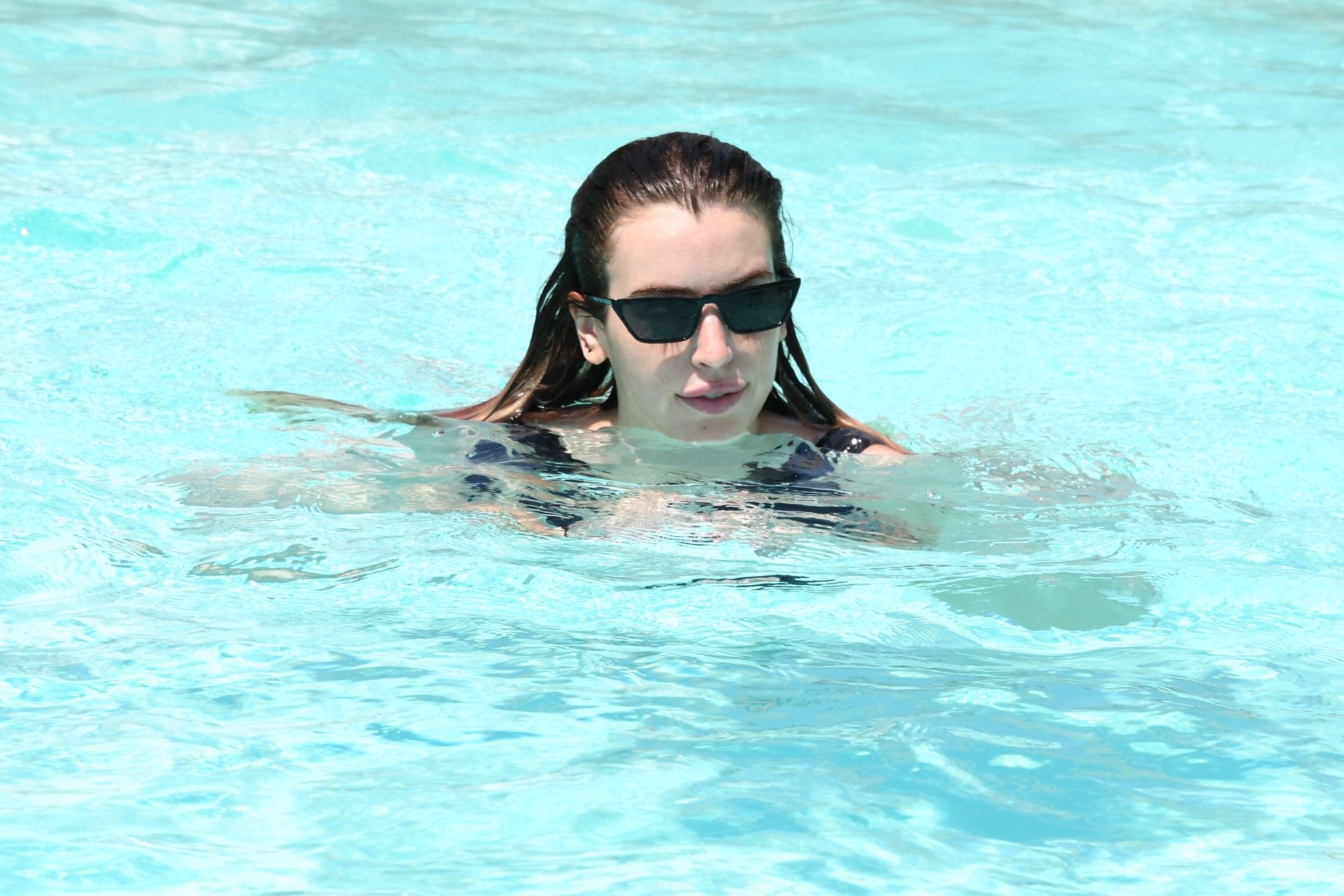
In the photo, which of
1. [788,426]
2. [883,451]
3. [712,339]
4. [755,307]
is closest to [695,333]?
[712,339]

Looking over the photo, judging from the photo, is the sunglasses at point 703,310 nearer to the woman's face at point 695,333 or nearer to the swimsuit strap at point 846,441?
the woman's face at point 695,333

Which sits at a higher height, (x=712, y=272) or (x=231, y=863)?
(x=712, y=272)

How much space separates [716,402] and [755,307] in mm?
297

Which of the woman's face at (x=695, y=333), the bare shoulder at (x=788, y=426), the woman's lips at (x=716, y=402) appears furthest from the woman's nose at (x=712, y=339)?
the bare shoulder at (x=788, y=426)

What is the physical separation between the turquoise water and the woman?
0.22 metres

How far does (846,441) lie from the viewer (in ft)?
14.4

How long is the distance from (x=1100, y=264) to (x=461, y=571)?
4102 millimetres

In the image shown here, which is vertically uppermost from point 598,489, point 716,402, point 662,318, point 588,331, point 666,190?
point 666,190

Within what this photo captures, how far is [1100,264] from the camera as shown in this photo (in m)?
6.73

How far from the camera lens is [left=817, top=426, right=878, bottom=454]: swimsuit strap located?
4.38 m

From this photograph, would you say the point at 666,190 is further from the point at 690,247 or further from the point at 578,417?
the point at 578,417

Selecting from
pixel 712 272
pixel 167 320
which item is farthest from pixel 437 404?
pixel 712 272

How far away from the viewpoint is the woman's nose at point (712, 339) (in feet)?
12.6

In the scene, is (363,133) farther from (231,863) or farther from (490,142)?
(231,863)
